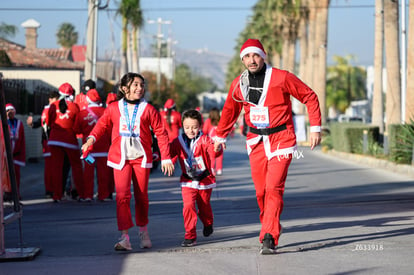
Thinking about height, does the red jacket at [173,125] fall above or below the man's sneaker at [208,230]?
above

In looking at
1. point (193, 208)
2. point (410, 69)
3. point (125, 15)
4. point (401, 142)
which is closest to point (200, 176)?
point (193, 208)

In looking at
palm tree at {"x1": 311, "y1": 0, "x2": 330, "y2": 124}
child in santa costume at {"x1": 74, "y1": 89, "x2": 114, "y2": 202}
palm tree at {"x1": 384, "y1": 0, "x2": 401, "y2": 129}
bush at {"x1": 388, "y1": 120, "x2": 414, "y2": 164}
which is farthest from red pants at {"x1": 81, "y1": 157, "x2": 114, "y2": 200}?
palm tree at {"x1": 311, "y1": 0, "x2": 330, "y2": 124}

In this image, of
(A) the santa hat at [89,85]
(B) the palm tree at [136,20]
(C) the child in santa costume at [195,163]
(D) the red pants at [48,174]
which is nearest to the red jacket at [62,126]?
(D) the red pants at [48,174]

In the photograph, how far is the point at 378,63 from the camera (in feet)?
112

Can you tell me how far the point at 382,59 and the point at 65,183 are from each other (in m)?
21.8

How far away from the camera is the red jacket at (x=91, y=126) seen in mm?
13891

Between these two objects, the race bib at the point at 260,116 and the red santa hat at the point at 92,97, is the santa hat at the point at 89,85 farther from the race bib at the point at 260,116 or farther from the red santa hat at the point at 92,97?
the race bib at the point at 260,116

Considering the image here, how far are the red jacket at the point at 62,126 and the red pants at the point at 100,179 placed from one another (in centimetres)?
53

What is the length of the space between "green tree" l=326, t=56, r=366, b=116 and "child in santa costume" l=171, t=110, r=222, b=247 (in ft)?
391

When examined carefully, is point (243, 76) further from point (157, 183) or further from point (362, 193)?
point (157, 183)

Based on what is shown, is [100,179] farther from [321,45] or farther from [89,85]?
[321,45]

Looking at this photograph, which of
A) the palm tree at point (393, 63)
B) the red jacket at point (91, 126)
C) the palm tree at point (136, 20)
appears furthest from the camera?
the palm tree at point (136, 20)

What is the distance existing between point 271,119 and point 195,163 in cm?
132

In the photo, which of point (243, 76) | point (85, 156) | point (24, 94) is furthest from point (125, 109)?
point (24, 94)
